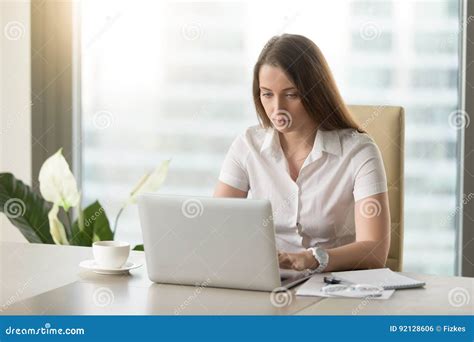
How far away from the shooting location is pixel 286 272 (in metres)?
1.97

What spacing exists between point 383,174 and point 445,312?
0.75 m

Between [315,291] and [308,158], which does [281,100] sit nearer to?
[308,158]

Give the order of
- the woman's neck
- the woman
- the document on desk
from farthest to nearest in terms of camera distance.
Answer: the woman's neck, the woman, the document on desk

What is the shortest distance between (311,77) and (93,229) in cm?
131

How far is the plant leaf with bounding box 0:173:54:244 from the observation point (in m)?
3.27

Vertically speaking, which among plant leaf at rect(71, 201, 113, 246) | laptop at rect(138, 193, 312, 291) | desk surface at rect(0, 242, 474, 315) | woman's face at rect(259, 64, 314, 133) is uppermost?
woman's face at rect(259, 64, 314, 133)

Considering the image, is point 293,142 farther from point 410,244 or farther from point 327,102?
point 410,244

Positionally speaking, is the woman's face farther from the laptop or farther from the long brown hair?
the laptop

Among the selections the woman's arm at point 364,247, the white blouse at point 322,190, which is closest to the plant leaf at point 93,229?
the white blouse at point 322,190

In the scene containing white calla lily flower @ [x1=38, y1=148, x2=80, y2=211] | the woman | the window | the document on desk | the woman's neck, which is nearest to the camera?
the document on desk

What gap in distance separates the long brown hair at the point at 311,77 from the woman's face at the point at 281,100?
0.05 ft

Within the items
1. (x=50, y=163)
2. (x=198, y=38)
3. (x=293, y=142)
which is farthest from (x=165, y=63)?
(x=293, y=142)

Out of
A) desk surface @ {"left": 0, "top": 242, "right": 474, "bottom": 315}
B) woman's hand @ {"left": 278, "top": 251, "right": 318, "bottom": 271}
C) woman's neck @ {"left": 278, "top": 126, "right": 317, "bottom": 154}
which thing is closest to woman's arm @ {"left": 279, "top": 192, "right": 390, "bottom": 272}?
woman's hand @ {"left": 278, "top": 251, "right": 318, "bottom": 271}

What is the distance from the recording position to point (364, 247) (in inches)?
84.8
